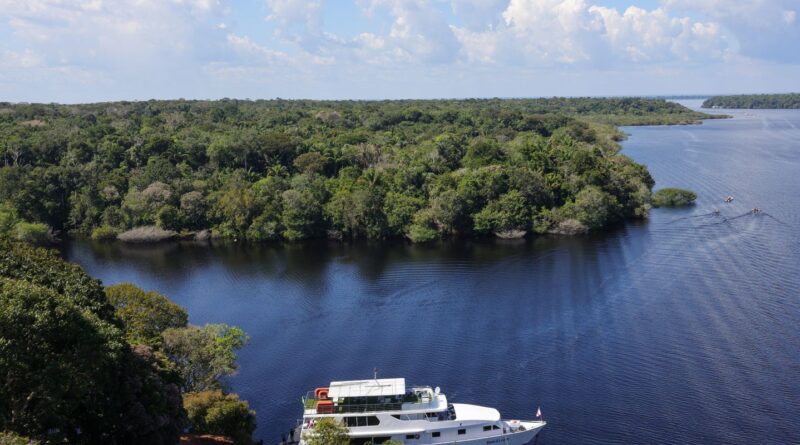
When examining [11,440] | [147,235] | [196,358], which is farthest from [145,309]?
[147,235]

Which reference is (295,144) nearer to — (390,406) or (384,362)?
(384,362)

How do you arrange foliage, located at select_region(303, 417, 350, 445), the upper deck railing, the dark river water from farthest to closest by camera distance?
the dark river water, the upper deck railing, foliage, located at select_region(303, 417, 350, 445)

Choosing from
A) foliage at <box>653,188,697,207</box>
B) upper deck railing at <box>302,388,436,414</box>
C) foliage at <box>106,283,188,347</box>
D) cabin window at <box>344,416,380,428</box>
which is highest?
foliage at <box>653,188,697,207</box>

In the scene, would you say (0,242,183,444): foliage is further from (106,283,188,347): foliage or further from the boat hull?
the boat hull

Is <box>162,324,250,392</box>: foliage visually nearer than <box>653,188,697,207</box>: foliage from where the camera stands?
Yes

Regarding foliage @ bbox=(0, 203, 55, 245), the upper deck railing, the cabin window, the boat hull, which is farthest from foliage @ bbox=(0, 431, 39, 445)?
foliage @ bbox=(0, 203, 55, 245)

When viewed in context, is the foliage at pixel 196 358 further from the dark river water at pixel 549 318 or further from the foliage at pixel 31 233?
the foliage at pixel 31 233
